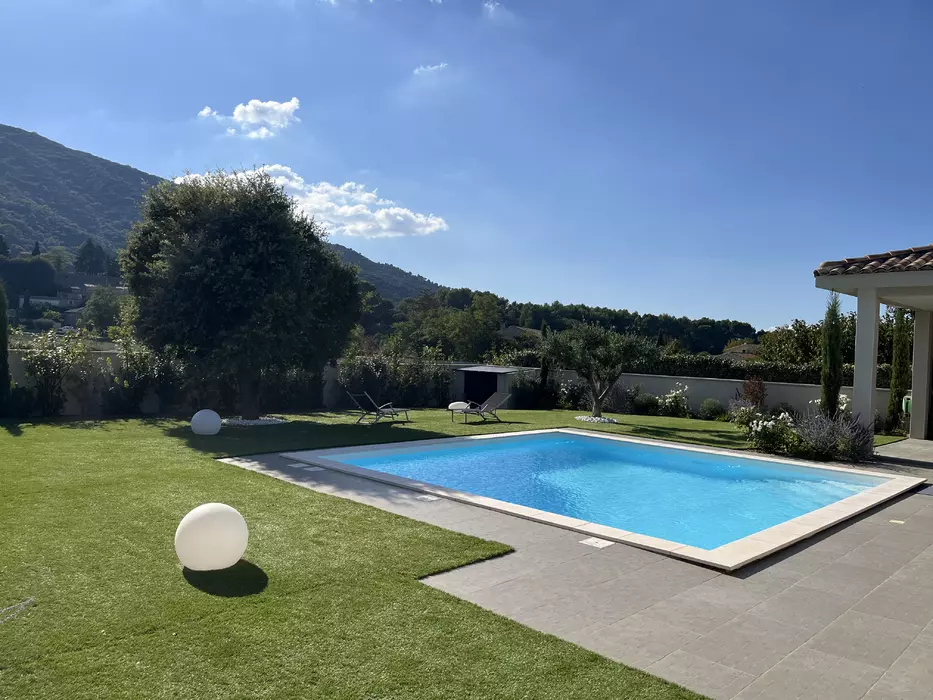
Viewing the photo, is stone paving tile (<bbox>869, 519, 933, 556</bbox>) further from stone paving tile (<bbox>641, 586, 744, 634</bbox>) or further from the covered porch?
the covered porch

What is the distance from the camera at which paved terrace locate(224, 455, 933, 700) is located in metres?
3.50

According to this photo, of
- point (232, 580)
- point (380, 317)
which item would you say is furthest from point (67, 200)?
point (232, 580)

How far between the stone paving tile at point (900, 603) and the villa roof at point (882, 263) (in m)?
8.25

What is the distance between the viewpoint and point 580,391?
71.9ft

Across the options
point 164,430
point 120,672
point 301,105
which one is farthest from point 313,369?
point 120,672

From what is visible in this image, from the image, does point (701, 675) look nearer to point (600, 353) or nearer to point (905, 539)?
point (905, 539)

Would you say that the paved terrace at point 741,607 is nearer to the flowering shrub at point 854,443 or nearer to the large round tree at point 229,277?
the flowering shrub at point 854,443

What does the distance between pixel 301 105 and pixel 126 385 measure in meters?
8.25

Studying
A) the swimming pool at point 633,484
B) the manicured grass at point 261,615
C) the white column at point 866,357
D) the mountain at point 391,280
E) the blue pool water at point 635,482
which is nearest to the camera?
the manicured grass at point 261,615

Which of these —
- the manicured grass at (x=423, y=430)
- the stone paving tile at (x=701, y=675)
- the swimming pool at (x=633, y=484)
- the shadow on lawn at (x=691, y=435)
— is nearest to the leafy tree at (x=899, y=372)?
the manicured grass at (x=423, y=430)

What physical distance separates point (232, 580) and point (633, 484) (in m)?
7.83

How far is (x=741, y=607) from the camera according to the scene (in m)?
4.52

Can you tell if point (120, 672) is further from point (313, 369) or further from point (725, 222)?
point (725, 222)

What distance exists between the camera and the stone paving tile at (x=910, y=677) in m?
3.29
